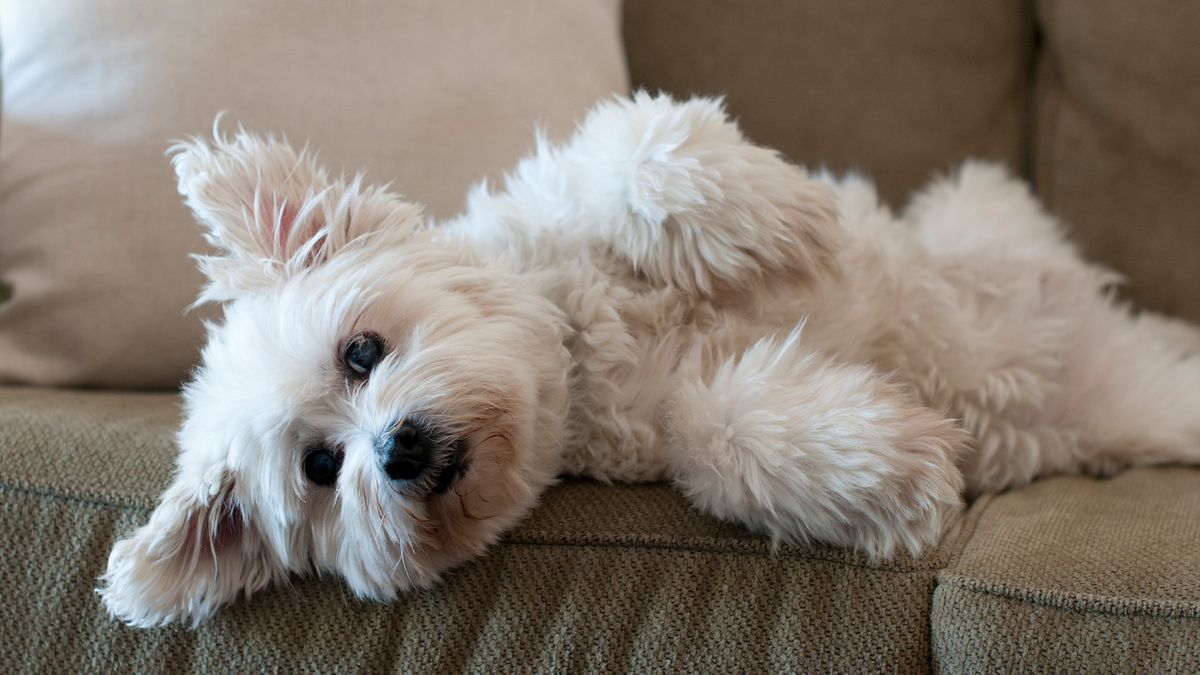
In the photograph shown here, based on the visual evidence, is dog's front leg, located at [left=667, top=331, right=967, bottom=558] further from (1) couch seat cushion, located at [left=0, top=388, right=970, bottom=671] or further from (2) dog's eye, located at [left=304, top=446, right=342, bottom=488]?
(2) dog's eye, located at [left=304, top=446, right=342, bottom=488]

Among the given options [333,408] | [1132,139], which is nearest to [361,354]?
[333,408]

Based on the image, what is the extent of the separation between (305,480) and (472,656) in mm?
368

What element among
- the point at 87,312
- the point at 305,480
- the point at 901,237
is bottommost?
the point at 87,312

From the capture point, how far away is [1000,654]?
1170 mm

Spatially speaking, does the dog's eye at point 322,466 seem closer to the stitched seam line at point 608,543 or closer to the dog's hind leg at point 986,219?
the stitched seam line at point 608,543

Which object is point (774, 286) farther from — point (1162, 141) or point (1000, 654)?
point (1162, 141)

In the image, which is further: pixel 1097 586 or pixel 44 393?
pixel 44 393

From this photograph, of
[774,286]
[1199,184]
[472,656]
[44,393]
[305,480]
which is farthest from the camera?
[1199,184]

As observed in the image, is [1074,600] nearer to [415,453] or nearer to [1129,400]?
[1129,400]

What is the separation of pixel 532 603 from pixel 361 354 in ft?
1.47

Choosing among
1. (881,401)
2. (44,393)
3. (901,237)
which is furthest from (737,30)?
(44,393)

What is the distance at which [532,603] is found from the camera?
4.24 ft

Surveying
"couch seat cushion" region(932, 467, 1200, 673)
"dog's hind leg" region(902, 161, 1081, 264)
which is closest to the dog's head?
"couch seat cushion" region(932, 467, 1200, 673)

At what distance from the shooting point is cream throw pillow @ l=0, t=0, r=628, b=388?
179 centimetres
